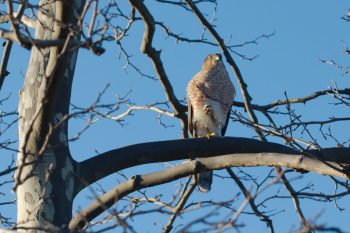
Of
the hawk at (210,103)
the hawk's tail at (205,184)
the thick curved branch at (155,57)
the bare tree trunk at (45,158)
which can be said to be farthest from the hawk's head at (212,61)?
the bare tree trunk at (45,158)

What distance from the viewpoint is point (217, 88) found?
7531 millimetres

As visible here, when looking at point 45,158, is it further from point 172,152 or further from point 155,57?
point 155,57

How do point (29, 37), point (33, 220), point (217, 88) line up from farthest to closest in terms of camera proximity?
point (217, 88) < point (33, 220) < point (29, 37)

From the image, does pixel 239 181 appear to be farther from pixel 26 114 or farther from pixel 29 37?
pixel 29 37

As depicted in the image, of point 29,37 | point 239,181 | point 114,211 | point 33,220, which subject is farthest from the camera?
point 239,181

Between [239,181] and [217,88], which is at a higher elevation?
[217,88]

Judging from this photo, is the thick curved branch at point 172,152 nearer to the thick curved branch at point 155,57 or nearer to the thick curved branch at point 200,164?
the thick curved branch at point 200,164

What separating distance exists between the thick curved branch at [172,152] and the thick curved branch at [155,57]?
2.15ft

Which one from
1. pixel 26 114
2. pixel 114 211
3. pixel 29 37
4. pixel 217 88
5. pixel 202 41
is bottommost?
pixel 114 211

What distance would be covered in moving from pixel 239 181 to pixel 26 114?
146 centimetres

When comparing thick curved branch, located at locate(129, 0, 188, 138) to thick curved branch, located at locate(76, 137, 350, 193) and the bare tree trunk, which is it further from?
thick curved branch, located at locate(76, 137, 350, 193)

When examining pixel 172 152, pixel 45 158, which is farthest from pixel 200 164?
pixel 45 158

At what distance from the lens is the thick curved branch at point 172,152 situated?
4707 millimetres

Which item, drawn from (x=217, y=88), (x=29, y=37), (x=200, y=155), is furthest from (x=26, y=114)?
(x=217, y=88)
